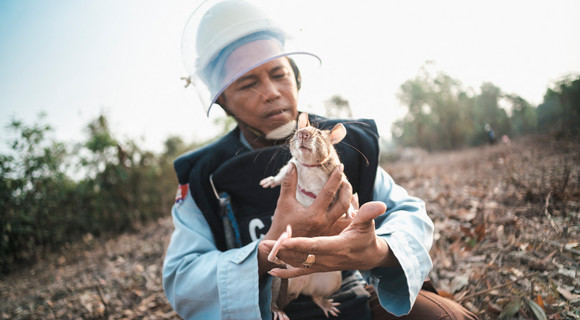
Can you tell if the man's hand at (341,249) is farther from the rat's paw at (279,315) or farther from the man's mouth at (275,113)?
the man's mouth at (275,113)

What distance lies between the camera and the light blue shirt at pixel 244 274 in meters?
1.63

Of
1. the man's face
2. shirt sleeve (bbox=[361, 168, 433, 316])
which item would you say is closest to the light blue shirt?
shirt sleeve (bbox=[361, 168, 433, 316])

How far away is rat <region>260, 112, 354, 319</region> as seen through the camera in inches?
52.8

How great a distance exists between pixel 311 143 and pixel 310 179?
308 mm

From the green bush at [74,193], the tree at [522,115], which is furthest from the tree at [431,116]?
the green bush at [74,193]

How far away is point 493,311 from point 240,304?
2.26 m

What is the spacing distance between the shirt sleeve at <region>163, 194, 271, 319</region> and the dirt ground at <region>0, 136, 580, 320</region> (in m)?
1.74

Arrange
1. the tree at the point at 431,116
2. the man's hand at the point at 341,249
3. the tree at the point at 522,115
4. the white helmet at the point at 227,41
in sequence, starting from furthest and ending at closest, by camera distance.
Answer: the tree at the point at 431,116, the tree at the point at 522,115, the white helmet at the point at 227,41, the man's hand at the point at 341,249

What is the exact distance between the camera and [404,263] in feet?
5.41

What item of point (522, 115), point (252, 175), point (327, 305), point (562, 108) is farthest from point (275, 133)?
point (522, 115)

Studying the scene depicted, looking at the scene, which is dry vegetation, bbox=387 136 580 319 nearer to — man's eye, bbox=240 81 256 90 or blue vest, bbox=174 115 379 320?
blue vest, bbox=174 115 379 320

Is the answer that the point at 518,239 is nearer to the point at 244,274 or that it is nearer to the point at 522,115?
the point at 522,115

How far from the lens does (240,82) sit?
6.31 feet

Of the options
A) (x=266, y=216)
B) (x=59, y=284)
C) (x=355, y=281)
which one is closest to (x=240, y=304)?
(x=266, y=216)
